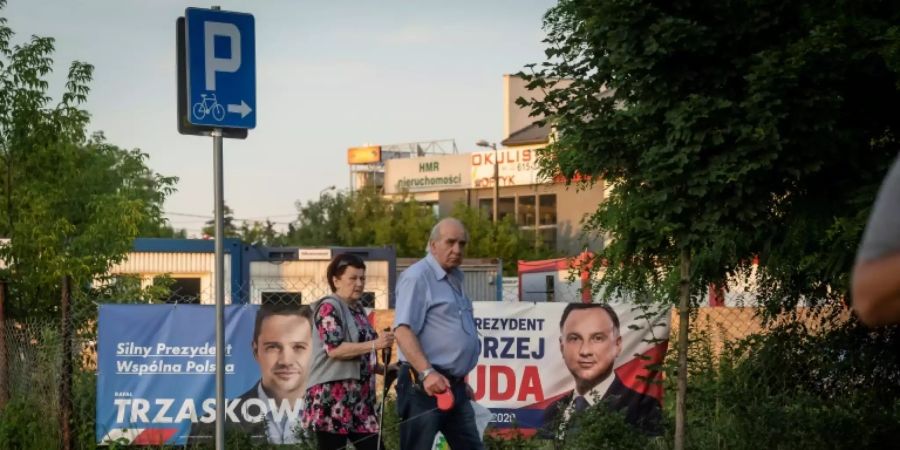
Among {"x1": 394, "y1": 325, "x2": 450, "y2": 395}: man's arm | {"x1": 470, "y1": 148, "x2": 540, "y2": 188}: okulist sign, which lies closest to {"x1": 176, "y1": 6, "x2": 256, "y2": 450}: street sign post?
{"x1": 394, "y1": 325, "x2": 450, "y2": 395}: man's arm

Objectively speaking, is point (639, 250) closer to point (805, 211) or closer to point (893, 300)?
point (805, 211)

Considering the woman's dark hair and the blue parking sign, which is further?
the woman's dark hair

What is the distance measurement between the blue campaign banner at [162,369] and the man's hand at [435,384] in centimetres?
410

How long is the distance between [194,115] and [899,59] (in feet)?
12.6

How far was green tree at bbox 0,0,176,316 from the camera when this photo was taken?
13453 millimetres

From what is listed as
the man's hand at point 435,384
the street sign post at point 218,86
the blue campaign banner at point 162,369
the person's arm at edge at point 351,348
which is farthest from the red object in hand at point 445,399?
the blue campaign banner at point 162,369

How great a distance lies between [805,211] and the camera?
8680mm

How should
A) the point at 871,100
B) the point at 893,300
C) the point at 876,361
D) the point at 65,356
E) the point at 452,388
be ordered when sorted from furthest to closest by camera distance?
the point at 65,356
the point at 876,361
the point at 871,100
the point at 452,388
the point at 893,300

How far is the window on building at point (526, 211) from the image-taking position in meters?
93.9

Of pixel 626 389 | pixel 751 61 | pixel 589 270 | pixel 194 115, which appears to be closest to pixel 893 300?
pixel 194 115

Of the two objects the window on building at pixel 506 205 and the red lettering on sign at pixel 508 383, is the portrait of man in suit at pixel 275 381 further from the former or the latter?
the window on building at pixel 506 205

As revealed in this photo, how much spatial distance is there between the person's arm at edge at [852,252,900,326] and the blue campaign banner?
386 inches

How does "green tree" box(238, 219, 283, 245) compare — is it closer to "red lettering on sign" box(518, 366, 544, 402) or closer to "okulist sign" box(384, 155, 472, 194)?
"okulist sign" box(384, 155, 472, 194)

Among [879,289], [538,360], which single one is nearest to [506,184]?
[538,360]
